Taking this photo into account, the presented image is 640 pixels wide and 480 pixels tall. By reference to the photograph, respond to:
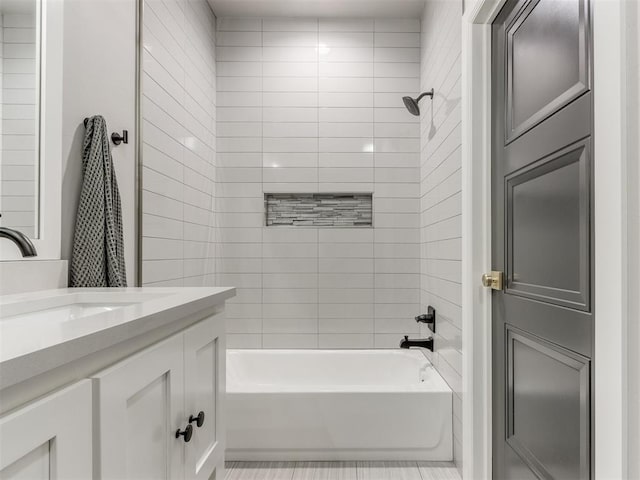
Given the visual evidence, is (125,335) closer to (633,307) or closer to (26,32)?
(633,307)

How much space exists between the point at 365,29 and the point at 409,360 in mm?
2266

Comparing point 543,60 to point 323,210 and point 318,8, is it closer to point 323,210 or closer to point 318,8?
point 323,210

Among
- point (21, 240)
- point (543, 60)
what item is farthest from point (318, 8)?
point (21, 240)

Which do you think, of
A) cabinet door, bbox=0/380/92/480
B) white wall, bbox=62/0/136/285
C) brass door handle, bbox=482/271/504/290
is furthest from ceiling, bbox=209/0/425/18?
cabinet door, bbox=0/380/92/480

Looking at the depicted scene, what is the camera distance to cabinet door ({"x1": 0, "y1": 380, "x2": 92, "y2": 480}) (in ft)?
1.50

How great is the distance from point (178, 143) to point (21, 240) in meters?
1.23

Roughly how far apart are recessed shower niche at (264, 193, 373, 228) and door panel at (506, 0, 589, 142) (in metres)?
1.58

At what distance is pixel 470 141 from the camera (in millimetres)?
1751

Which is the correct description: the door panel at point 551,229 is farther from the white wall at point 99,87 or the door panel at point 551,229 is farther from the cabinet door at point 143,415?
the white wall at point 99,87

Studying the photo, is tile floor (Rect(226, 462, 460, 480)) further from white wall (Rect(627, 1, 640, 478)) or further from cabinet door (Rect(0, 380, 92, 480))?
cabinet door (Rect(0, 380, 92, 480))

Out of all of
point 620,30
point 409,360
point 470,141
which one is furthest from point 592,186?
point 409,360

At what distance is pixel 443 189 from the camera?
2.32m

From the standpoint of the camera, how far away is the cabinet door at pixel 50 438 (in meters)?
0.46

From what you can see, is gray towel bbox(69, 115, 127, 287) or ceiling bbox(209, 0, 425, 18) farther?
ceiling bbox(209, 0, 425, 18)
